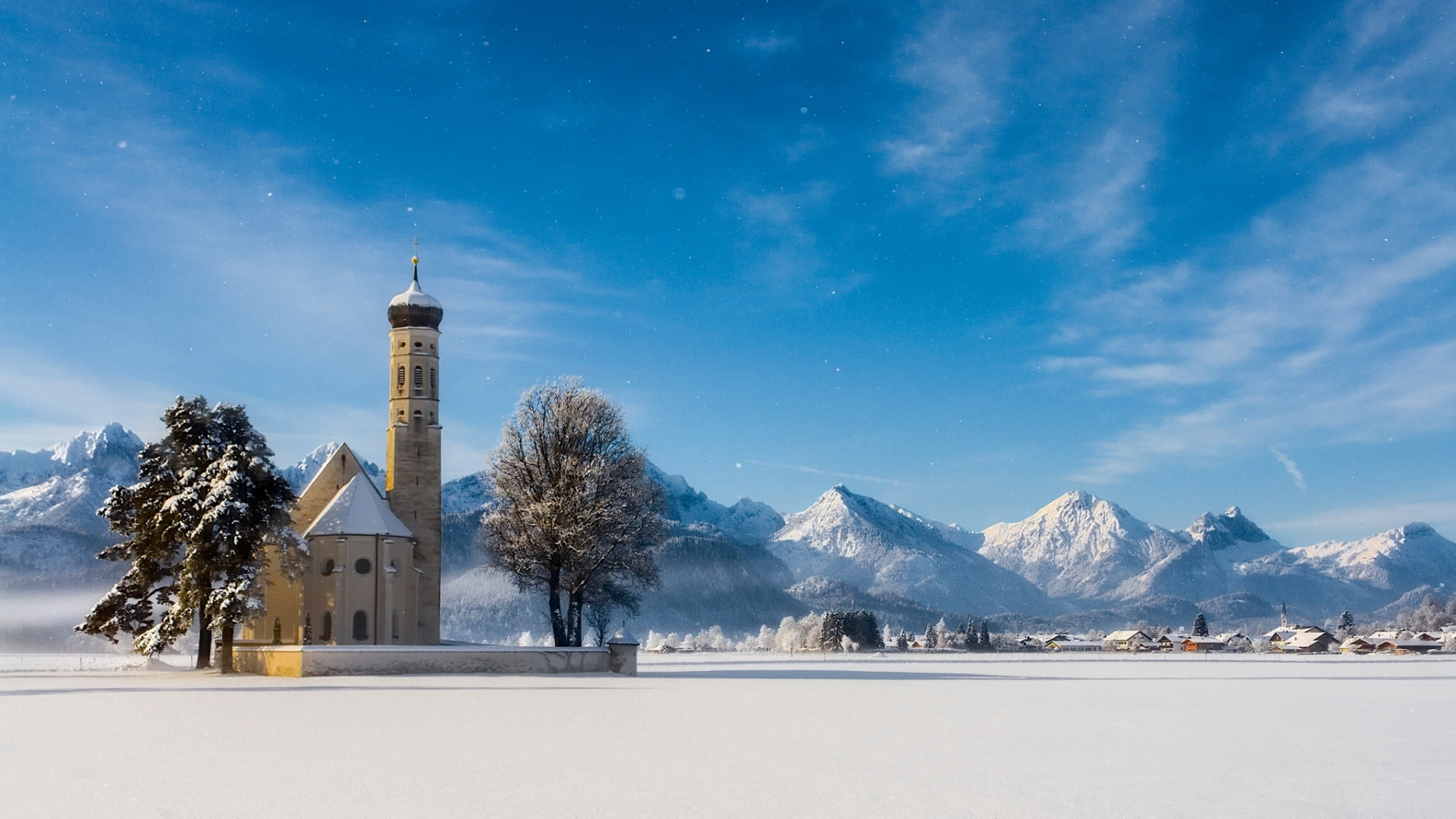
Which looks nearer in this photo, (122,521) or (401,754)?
(401,754)

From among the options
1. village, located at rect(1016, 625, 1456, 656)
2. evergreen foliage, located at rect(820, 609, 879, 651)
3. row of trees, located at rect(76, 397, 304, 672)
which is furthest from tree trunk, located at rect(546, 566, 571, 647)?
village, located at rect(1016, 625, 1456, 656)

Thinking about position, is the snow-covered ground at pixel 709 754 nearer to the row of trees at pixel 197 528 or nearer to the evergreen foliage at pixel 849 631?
the row of trees at pixel 197 528

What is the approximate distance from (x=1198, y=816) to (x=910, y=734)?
31.4 feet

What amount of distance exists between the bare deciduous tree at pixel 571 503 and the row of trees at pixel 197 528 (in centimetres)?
944

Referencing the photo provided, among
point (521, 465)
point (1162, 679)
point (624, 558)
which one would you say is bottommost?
point (1162, 679)

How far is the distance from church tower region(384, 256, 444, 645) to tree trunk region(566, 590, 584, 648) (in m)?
10.5

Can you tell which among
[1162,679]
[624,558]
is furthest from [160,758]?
[1162,679]

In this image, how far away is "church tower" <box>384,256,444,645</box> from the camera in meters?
67.9

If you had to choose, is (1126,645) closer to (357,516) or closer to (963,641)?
(963,641)

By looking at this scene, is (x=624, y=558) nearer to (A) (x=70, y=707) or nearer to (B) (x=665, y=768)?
(A) (x=70, y=707)

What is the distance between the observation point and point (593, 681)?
1719 inches

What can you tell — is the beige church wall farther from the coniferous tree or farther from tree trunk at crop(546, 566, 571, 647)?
tree trunk at crop(546, 566, 571, 647)

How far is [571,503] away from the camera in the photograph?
5469 cm

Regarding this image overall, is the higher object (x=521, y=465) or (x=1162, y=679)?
(x=521, y=465)
